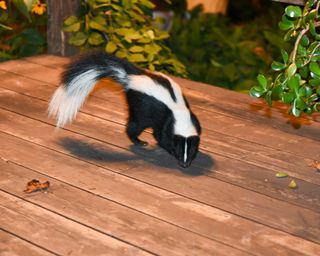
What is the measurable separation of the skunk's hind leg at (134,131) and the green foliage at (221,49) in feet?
7.59

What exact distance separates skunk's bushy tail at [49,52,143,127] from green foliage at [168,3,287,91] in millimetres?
2318

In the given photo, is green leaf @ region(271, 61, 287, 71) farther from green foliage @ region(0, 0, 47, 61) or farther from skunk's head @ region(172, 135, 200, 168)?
green foliage @ region(0, 0, 47, 61)

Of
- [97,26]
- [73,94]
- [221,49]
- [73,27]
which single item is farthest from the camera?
[221,49]

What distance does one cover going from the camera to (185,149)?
10.8 ft

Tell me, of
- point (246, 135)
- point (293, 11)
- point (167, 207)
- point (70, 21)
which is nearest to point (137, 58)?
point (70, 21)

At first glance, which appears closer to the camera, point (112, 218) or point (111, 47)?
point (112, 218)

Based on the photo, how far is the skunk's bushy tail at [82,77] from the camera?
3.45 meters

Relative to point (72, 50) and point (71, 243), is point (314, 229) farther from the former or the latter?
point (72, 50)

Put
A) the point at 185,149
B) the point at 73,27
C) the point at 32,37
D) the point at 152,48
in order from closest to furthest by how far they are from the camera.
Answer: the point at 185,149, the point at 73,27, the point at 152,48, the point at 32,37

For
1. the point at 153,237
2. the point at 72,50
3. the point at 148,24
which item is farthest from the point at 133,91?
the point at 148,24

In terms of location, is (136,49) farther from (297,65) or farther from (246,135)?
(297,65)

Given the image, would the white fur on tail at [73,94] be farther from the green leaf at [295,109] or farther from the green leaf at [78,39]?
the green leaf at [78,39]

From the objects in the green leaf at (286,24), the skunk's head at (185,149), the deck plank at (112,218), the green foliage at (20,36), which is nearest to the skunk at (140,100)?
the skunk's head at (185,149)

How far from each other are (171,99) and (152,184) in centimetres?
52
